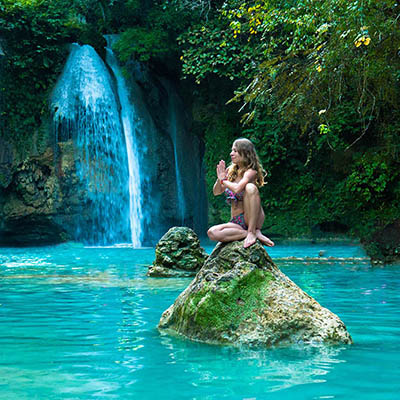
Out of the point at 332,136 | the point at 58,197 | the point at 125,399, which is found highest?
the point at 332,136

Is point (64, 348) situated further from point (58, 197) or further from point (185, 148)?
point (185, 148)

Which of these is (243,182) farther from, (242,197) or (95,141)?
(95,141)

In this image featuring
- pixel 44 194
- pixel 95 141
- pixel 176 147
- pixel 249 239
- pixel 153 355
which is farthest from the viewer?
pixel 176 147

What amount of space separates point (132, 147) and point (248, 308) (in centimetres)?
1794

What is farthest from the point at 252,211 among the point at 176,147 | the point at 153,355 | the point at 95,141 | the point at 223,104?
the point at 176,147

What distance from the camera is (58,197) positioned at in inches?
856

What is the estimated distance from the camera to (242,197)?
634 cm

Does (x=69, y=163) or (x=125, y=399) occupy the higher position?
(x=69, y=163)

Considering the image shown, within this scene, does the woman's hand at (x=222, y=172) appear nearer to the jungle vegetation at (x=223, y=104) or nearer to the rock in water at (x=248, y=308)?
the rock in water at (x=248, y=308)

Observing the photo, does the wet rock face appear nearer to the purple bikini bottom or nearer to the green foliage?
the green foliage

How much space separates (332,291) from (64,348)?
16.3ft

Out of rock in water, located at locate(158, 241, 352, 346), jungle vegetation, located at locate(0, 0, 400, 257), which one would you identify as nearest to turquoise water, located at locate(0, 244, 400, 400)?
rock in water, located at locate(158, 241, 352, 346)

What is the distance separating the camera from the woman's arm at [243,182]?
6262 millimetres

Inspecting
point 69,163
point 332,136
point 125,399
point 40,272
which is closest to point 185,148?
point 69,163
